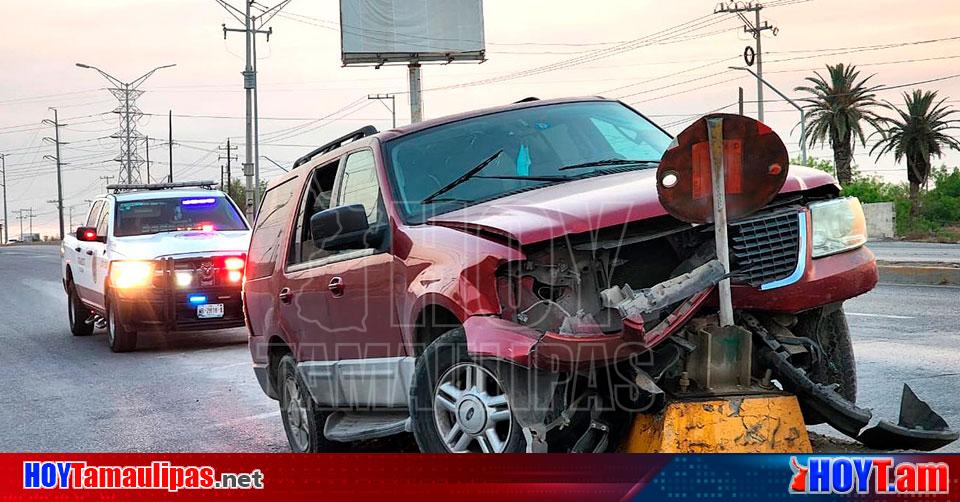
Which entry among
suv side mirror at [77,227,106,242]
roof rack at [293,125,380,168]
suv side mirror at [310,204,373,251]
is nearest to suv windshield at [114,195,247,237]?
suv side mirror at [77,227,106,242]

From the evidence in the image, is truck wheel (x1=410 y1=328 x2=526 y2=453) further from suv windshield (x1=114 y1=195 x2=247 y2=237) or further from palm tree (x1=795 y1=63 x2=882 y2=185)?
palm tree (x1=795 y1=63 x2=882 y2=185)

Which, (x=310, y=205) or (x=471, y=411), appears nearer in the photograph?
(x=471, y=411)

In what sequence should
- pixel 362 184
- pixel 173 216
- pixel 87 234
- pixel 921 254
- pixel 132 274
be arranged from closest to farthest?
pixel 362 184, pixel 132 274, pixel 87 234, pixel 173 216, pixel 921 254

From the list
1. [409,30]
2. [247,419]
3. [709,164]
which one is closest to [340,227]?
[709,164]

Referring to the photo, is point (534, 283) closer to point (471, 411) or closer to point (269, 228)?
point (471, 411)

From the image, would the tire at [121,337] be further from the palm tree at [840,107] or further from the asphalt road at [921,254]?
the palm tree at [840,107]

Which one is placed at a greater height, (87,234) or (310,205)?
(310,205)

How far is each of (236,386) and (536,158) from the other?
567 centimetres

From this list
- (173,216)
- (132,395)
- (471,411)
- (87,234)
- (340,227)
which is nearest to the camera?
(471,411)

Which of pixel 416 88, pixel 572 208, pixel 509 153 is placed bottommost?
pixel 572 208

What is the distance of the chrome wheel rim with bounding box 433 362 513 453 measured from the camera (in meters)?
5.07

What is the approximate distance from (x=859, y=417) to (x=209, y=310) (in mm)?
11138

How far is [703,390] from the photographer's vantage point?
16.1 ft

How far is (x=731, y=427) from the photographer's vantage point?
4.71 meters
